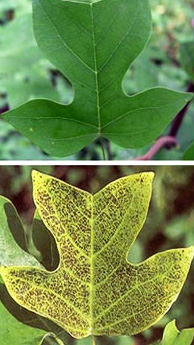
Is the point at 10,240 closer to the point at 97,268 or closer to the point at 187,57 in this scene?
the point at 97,268

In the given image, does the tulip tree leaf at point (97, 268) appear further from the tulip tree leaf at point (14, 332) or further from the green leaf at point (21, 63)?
the green leaf at point (21, 63)

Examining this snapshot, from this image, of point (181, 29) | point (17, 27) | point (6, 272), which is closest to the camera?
point (6, 272)

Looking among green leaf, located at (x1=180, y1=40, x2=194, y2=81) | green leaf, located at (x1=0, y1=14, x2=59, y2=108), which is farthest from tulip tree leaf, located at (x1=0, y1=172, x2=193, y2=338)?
green leaf, located at (x1=0, y1=14, x2=59, y2=108)

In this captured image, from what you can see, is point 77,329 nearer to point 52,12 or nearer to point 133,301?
point 133,301

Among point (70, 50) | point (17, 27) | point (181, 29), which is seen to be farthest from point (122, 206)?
point (181, 29)

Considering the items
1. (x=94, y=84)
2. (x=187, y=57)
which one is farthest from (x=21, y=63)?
(x=94, y=84)
